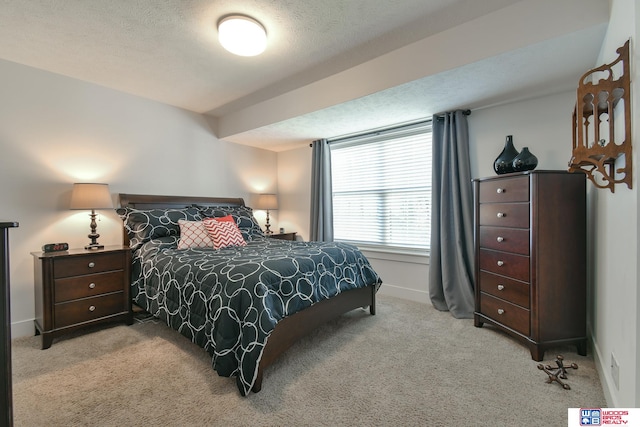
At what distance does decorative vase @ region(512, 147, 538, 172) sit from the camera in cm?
232

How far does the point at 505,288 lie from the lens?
7.57ft

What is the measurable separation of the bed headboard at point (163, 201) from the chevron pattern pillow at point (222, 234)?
836mm

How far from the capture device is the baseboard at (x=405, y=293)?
3.34 m

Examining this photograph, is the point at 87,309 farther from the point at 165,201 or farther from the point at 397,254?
the point at 397,254

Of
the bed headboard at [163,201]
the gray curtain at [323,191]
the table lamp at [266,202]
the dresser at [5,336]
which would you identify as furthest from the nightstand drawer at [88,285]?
the gray curtain at [323,191]

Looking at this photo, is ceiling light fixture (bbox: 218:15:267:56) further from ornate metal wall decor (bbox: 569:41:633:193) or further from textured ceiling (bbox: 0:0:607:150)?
ornate metal wall decor (bbox: 569:41:633:193)

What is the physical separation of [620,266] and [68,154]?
4.37m

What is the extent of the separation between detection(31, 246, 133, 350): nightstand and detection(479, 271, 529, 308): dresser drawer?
11.0 ft

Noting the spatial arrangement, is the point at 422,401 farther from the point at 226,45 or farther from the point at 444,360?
the point at 226,45

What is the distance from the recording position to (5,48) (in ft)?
7.61

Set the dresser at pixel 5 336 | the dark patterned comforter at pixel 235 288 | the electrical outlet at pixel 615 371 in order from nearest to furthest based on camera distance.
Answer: the dresser at pixel 5 336
the electrical outlet at pixel 615 371
the dark patterned comforter at pixel 235 288

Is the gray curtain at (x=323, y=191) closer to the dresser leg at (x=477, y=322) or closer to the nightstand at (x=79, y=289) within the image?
the dresser leg at (x=477, y=322)

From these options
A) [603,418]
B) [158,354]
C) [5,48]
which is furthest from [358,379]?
[5,48]

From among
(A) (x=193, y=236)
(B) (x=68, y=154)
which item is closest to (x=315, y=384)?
(A) (x=193, y=236)
